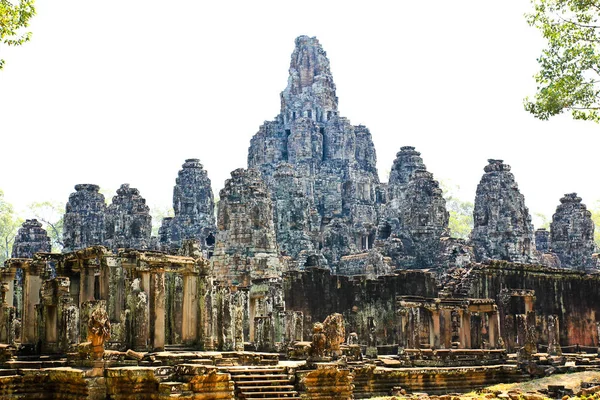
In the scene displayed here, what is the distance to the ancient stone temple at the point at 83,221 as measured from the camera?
55281 millimetres

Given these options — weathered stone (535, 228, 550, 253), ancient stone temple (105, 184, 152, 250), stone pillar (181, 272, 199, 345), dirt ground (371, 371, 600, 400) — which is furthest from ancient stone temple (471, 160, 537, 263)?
stone pillar (181, 272, 199, 345)

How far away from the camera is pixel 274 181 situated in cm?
5800

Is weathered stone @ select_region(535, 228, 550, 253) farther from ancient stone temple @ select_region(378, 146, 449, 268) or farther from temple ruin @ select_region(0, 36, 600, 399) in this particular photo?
ancient stone temple @ select_region(378, 146, 449, 268)

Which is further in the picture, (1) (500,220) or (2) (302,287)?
(1) (500,220)

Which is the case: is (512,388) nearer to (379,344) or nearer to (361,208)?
(379,344)

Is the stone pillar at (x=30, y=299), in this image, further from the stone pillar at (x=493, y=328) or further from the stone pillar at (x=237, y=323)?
the stone pillar at (x=493, y=328)


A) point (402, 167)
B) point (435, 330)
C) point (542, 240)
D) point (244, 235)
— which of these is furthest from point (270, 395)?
point (542, 240)

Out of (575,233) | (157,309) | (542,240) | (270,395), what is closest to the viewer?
(270,395)

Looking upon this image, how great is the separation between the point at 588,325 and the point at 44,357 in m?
28.0

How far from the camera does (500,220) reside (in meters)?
51.6

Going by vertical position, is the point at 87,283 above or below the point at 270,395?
above

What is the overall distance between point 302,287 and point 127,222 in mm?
21003

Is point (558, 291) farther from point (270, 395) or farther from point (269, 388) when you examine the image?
point (270, 395)

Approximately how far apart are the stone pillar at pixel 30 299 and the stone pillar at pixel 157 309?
3326 mm
